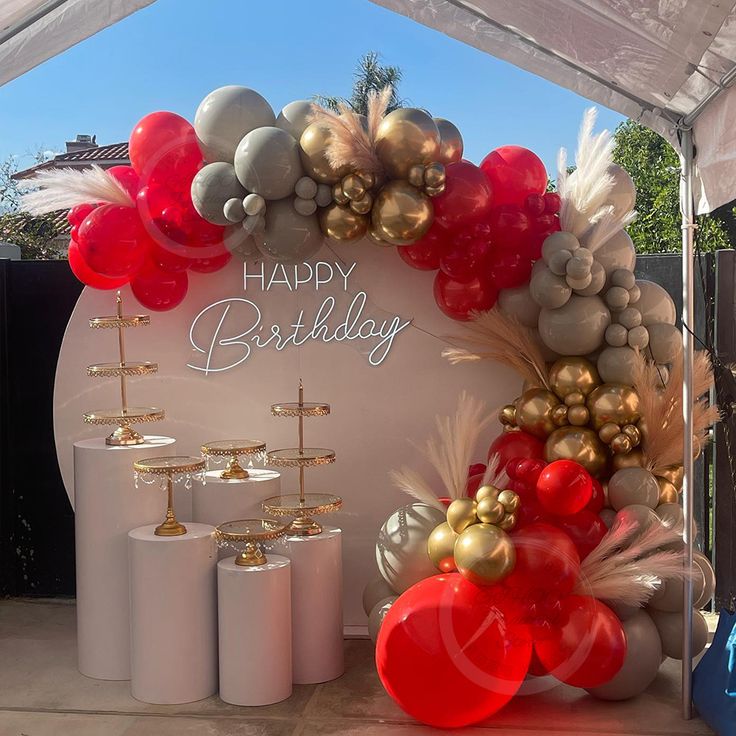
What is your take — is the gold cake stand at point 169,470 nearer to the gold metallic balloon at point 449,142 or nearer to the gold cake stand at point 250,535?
the gold cake stand at point 250,535

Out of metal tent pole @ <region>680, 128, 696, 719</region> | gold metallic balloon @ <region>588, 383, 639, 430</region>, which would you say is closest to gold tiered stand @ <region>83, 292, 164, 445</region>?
gold metallic balloon @ <region>588, 383, 639, 430</region>

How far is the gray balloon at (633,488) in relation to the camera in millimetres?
3668

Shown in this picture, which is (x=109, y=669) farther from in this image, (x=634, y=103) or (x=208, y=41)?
(x=208, y=41)

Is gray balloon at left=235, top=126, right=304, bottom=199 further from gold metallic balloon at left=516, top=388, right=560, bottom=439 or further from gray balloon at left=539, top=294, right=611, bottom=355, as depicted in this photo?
gold metallic balloon at left=516, top=388, right=560, bottom=439

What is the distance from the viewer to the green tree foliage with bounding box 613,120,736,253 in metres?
14.8

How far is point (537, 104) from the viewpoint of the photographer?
108ft

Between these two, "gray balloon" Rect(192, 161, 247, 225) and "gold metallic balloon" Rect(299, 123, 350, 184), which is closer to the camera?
"gold metallic balloon" Rect(299, 123, 350, 184)

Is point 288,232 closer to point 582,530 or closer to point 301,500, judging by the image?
point 301,500

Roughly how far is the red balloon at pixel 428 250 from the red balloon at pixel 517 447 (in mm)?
787

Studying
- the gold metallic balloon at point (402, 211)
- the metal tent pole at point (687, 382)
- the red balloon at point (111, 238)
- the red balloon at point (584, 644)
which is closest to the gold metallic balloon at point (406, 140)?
the gold metallic balloon at point (402, 211)

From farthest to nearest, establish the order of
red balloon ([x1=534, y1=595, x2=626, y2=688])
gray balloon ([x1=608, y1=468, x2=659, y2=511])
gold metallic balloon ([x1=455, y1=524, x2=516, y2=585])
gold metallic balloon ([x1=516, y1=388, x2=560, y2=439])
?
gold metallic balloon ([x1=516, y1=388, x2=560, y2=439]) → gray balloon ([x1=608, y1=468, x2=659, y2=511]) → red balloon ([x1=534, y1=595, x2=626, y2=688]) → gold metallic balloon ([x1=455, y1=524, x2=516, y2=585])

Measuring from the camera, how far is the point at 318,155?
381 cm

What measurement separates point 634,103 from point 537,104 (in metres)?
30.7

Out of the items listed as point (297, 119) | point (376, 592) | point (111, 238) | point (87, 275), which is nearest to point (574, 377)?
point (376, 592)
